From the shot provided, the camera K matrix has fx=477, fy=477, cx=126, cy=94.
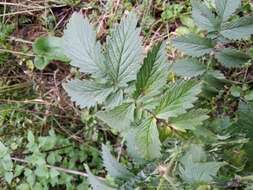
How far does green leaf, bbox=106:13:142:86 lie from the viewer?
899mm

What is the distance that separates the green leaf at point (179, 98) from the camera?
0.88 m

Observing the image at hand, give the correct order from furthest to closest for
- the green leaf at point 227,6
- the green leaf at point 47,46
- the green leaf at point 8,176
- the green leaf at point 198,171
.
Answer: the green leaf at point 47,46 < the green leaf at point 8,176 < the green leaf at point 227,6 < the green leaf at point 198,171

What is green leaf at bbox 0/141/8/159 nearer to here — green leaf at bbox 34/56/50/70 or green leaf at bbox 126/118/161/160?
green leaf at bbox 34/56/50/70

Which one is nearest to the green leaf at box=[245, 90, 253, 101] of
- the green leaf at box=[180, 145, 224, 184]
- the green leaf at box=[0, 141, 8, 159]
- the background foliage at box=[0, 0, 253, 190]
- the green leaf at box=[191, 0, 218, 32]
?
the background foliage at box=[0, 0, 253, 190]

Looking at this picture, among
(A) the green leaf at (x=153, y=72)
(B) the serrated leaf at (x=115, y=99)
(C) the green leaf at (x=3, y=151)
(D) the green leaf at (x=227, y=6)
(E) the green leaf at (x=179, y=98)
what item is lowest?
(C) the green leaf at (x=3, y=151)

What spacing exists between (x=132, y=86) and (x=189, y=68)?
0.44 meters

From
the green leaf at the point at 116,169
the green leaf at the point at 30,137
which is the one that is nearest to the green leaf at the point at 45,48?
the green leaf at the point at 30,137

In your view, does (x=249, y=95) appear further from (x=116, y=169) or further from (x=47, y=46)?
(x=47, y=46)

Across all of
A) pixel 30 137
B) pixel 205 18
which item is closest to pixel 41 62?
pixel 30 137

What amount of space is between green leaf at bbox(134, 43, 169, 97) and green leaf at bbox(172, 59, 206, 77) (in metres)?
0.46

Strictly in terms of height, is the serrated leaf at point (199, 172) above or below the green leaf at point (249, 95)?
above

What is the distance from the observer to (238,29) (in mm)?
1332

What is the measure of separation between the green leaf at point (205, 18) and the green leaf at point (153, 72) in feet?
1.59

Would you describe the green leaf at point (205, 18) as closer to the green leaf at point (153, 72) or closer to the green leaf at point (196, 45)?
the green leaf at point (196, 45)
